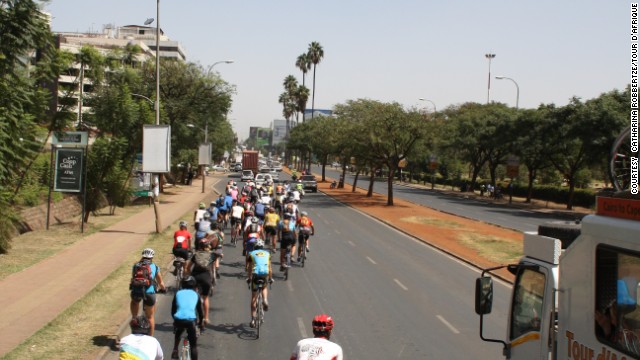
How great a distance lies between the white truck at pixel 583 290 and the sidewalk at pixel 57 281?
8.52 meters

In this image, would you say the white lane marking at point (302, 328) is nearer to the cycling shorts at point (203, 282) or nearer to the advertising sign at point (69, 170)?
the cycling shorts at point (203, 282)

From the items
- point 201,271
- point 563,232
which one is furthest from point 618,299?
Answer: point 201,271

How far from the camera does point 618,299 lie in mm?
4773

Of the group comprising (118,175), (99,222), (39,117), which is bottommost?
(99,222)

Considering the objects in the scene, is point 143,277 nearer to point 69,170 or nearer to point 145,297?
point 145,297

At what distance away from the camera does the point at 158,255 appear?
21.8m

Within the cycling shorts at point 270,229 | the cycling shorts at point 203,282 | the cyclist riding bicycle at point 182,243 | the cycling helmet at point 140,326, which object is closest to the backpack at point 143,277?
the cycling shorts at point 203,282

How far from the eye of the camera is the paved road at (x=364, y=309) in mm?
11562

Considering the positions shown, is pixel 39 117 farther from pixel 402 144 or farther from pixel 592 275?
pixel 402 144

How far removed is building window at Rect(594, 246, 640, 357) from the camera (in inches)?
179

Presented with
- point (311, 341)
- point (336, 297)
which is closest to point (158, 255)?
point (336, 297)

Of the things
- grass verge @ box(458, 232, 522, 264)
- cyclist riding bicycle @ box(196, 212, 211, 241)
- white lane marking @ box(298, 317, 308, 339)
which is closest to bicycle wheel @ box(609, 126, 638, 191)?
white lane marking @ box(298, 317, 308, 339)

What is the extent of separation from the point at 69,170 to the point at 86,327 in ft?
54.2

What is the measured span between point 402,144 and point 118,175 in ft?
82.1
